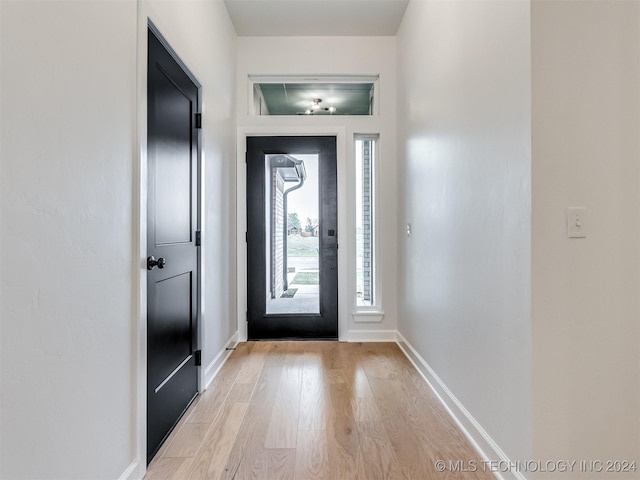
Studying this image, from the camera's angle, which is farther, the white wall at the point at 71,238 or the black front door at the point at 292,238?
the black front door at the point at 292,238

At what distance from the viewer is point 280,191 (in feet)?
11.2

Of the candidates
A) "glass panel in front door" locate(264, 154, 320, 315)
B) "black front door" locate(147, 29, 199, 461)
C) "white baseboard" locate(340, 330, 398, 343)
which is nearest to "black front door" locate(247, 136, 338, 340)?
"glass panel in front door" locate(264, 154, 320, 315)

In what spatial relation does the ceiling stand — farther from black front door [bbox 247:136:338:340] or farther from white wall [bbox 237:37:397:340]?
black front door [bbox 247:136:338:340]

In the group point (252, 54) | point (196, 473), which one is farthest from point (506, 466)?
point (252, 54)

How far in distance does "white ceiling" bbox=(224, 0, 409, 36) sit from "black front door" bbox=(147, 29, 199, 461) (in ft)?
4.13

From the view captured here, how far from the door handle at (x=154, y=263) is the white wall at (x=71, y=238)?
8 cm

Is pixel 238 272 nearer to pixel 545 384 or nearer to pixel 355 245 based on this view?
pixel 355 245

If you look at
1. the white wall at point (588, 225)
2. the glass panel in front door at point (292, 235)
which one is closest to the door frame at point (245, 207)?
the glass panel in front door at point (292, 235)

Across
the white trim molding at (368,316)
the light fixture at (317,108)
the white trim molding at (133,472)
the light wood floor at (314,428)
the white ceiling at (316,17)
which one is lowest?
the light wood floor at (314,428)

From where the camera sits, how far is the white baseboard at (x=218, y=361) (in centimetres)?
237

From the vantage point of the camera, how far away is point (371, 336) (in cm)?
337

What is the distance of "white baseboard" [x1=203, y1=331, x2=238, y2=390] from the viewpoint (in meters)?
2.37

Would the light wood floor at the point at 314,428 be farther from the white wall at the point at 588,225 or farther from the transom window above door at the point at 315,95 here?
the transom window above door at the point at 315,95

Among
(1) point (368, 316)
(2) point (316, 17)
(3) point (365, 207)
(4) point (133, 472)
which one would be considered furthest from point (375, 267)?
(4) point (133, 472)
